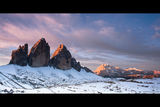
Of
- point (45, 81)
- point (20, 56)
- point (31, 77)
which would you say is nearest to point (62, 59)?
point (45, 81)

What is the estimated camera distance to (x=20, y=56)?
2697 inches

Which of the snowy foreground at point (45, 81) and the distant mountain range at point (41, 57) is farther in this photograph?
the distant mountain range at point (41, 57)

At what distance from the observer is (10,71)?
59188mm

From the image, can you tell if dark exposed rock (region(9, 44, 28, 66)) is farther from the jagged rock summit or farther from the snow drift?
the snow drift

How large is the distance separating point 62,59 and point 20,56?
117 ft

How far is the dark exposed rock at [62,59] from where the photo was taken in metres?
91.8

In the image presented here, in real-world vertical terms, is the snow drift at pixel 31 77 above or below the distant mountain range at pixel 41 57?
below

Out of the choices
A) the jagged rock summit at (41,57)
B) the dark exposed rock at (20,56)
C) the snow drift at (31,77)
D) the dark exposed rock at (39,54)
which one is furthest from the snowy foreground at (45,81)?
the dark exposed rock at (39,54)

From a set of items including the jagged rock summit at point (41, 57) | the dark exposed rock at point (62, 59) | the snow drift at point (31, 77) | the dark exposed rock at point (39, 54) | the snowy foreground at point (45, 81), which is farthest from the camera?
the dark exposed rock at point (62, 59)

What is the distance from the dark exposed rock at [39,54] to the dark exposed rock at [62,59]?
28.1ft

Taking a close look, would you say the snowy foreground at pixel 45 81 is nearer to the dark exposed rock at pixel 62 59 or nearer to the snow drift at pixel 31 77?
the snow drift at pixel 31 77
